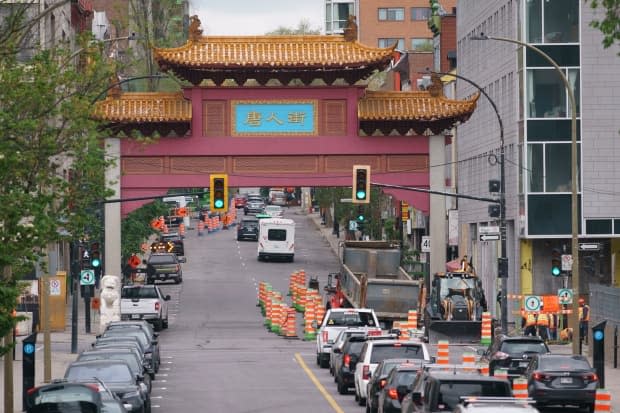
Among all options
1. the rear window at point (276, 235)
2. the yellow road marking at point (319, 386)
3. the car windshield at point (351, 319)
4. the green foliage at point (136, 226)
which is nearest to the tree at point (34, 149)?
the yellow road marking at point (319, 386)

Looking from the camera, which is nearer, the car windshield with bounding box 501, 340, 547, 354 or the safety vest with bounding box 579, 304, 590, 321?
the car windshield with bounding box 501, 340, 547, 354

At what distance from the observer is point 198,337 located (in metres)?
61.5

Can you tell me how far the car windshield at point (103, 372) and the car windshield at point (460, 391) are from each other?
8.79 m

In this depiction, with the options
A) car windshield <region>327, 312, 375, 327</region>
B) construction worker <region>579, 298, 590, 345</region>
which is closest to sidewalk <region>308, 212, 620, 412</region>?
construction worker <region>579, 298, 590, 345</region>

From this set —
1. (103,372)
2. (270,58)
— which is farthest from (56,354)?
(103,372)

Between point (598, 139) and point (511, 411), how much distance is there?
44.5m

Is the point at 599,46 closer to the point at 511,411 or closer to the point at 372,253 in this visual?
the point at 372,253

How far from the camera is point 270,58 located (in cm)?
6147

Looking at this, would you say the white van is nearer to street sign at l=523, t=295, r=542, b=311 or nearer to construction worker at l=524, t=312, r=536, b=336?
construction worker at l=524, t=312, r=536, b=336

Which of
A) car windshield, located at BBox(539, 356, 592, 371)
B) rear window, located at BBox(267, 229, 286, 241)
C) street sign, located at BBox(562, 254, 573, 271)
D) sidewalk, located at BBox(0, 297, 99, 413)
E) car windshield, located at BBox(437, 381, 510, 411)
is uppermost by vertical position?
street sign, located at BBox(562, 254, 573, 271)

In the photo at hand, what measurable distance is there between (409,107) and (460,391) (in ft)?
122

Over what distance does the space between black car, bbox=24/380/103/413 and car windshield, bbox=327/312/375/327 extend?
2201 centimetres

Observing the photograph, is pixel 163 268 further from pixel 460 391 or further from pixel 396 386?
pixel 460 391

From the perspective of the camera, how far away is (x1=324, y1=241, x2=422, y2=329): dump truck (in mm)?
60344
